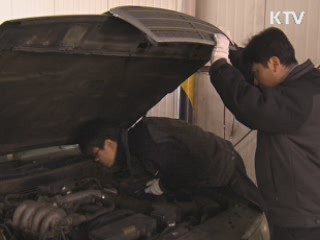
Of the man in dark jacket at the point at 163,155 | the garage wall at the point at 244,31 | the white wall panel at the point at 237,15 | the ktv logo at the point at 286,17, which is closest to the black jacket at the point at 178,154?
the man in dark jacket at the point at 163,155

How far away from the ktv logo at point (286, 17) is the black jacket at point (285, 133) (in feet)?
7.94

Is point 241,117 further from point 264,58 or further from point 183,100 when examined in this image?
point 183,100

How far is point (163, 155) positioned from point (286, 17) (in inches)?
94.3

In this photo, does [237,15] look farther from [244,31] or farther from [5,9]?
[5,9]

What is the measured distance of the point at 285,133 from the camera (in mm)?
1531

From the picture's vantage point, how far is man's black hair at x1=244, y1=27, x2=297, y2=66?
1.56m

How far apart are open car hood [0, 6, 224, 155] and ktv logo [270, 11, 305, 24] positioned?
221 centimetres

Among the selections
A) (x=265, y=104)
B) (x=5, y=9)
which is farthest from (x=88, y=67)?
(x=5, y=9)

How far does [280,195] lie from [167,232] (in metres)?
0.45

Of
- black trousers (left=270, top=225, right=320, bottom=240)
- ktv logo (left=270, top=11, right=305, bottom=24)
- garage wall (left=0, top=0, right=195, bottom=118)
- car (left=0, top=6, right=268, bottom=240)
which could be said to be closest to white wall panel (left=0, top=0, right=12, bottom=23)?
garage wall (left=0, top=0, right=195, bottom=118)

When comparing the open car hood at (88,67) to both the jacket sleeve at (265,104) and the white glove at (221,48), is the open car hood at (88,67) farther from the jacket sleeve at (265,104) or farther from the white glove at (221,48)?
the jacket sleeve at (265,104)

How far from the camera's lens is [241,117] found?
1.51m

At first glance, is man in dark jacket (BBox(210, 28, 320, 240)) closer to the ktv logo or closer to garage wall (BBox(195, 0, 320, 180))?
garage wall (BBox(195, 0, 320, 180))

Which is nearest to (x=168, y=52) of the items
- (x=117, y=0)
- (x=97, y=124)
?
(x=97, y=124)
